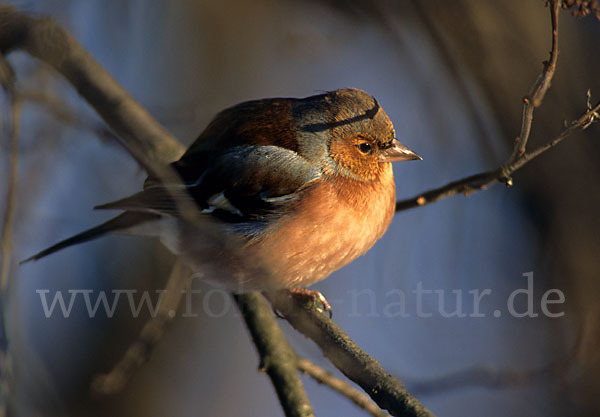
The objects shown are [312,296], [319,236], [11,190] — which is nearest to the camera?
[11,190]

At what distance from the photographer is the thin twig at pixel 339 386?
109 inches

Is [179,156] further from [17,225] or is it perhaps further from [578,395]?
[578,395]

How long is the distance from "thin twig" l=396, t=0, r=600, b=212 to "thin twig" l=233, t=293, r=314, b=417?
1.01 metres

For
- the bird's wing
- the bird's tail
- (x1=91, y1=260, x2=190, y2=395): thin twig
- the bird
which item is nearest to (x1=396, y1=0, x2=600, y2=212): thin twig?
the bird

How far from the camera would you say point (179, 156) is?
13.7ft

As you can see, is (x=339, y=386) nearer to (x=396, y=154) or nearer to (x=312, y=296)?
(x=312, y=296)

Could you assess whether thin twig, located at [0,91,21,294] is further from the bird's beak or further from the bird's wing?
the bird's beak

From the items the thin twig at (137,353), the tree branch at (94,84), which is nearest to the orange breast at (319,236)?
the tree branch at (94,84)

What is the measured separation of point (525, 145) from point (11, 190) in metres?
2.20

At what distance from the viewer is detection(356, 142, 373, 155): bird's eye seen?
371 centimetres

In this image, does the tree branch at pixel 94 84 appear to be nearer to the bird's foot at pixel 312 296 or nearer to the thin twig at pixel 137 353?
the bird's foot at pixel 312 296

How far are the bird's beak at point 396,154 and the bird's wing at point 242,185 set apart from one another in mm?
441

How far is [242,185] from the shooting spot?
11.8 ft

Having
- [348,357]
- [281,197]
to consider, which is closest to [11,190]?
[281,197]
